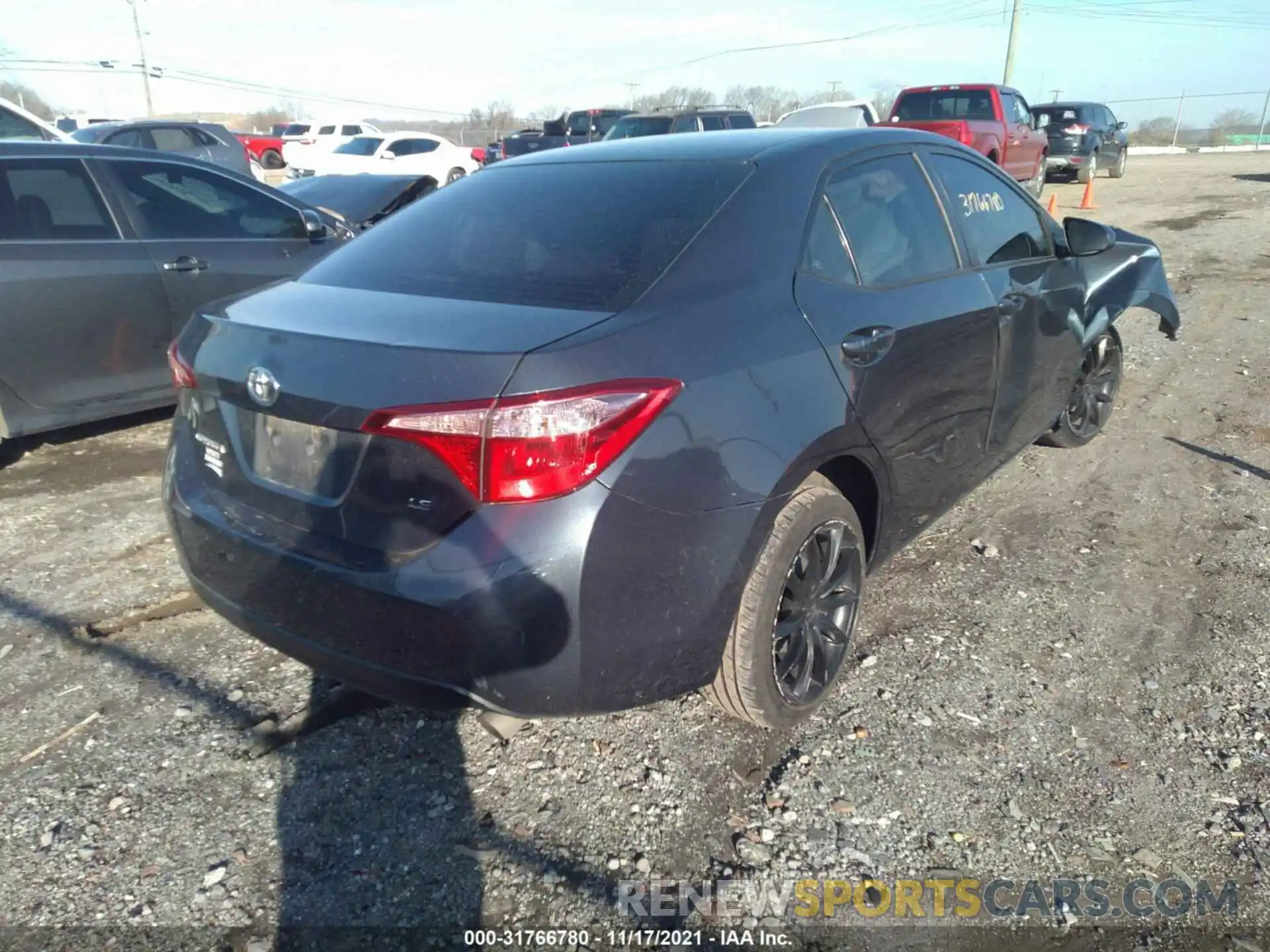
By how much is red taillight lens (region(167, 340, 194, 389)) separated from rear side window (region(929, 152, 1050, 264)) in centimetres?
263

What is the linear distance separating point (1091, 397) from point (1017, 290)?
1829 mm

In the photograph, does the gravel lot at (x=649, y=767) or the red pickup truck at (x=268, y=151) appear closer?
the gravel lot at (x=649, y=767)

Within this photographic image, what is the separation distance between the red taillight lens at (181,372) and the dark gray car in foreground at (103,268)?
80.9 inches

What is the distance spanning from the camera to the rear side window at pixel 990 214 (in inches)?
139

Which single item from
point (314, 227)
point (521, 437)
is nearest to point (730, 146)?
point (521, 437)

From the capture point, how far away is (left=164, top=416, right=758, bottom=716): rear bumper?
204 cm

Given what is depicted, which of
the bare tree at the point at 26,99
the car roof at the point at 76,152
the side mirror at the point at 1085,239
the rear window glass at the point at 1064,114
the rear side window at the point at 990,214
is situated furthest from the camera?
the bare tree at the point at 26,99

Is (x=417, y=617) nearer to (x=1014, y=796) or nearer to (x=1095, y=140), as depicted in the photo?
(x=1014, y=796)

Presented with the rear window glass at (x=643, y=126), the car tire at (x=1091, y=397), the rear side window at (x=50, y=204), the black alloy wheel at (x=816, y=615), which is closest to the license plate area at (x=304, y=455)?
the black alloy wheel at (x=816, y=615)

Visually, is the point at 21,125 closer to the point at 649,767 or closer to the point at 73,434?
the point at 73,434

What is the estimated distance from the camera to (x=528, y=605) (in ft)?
6.75

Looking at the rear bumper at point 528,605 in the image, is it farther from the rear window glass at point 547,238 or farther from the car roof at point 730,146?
the car roof at point 730,146

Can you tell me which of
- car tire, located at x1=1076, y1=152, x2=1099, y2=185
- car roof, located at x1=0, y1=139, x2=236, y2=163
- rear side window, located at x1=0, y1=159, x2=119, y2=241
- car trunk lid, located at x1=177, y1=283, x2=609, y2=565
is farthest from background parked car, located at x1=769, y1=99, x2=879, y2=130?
car trunk lid, located at x1=177, y1=283, x2=609, y2=565

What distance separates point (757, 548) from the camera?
2422 mm
